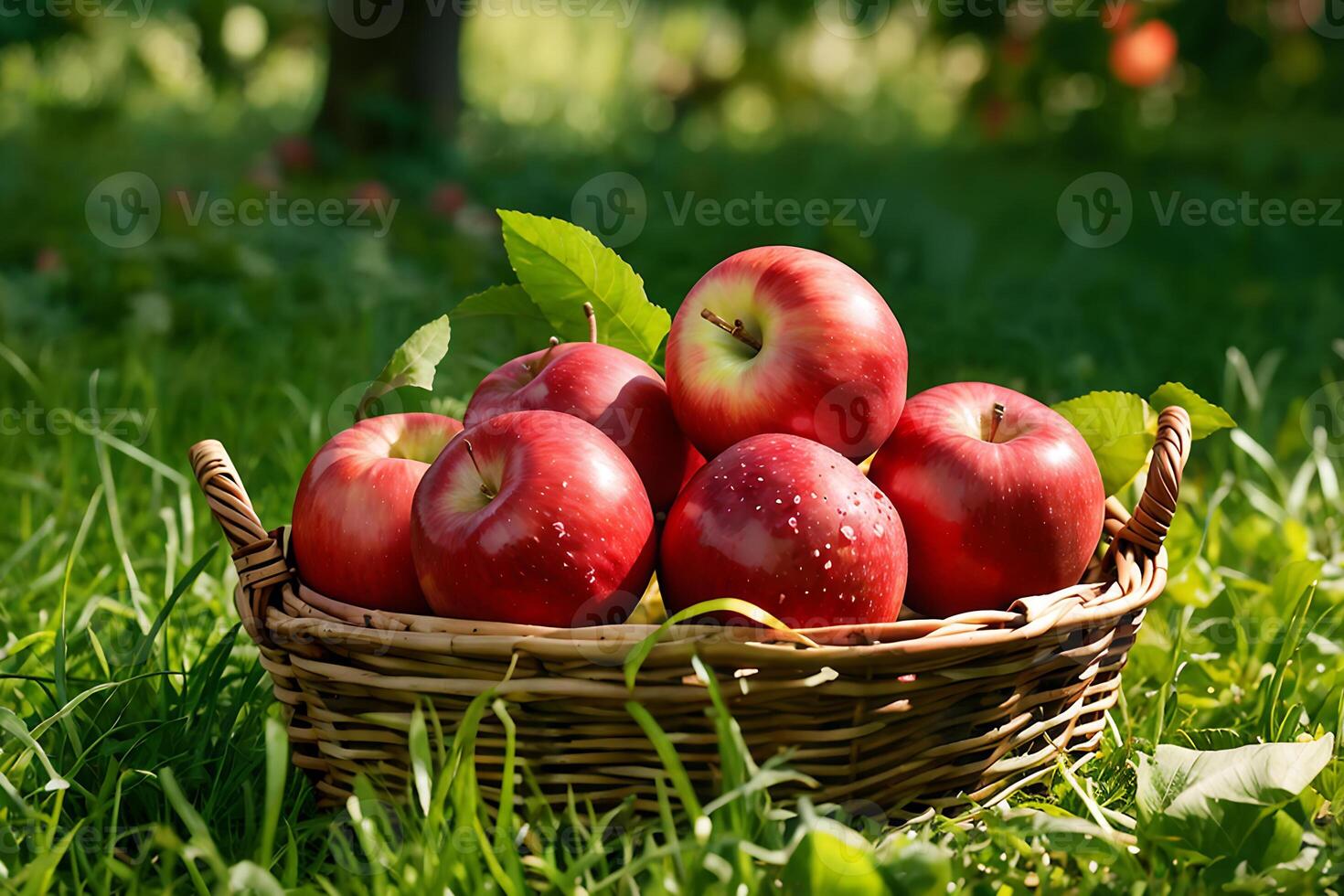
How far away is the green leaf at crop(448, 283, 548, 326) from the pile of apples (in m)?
0.13

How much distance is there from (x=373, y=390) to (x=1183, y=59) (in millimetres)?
4496

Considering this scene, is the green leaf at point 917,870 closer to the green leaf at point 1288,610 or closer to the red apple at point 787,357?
the red apple at point 787,357

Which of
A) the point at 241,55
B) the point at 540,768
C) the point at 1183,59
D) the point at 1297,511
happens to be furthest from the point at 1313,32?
the point at 241,55

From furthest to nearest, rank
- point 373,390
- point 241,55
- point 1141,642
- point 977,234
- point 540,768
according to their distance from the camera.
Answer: point 241,55
point 977,234
point 1141,642
point 373,390
point 540,768

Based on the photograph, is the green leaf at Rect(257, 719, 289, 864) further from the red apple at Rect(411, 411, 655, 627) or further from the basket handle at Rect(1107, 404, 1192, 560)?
the basket handle at Rect(1107, 404, 1192, 560)

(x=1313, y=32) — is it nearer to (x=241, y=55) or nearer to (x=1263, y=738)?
(x=1263, y=738)

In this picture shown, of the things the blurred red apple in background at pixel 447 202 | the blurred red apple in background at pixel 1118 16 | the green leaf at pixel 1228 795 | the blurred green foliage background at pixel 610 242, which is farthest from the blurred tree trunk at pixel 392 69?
the green leaf at pixel 1228 795

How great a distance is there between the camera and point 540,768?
1.47m

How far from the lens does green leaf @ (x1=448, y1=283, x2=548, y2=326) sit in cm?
199

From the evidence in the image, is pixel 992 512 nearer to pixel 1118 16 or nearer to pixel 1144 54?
pixel 1118 16

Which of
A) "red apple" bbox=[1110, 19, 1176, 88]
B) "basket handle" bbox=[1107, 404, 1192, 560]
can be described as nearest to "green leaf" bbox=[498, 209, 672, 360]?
"basket handle" bbox=[1107, 404, 1192, 560]

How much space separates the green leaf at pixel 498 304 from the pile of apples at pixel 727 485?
13 cm

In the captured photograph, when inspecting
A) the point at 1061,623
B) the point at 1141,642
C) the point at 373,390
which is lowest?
the point at 1141,642

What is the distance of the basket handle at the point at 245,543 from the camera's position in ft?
5.31
